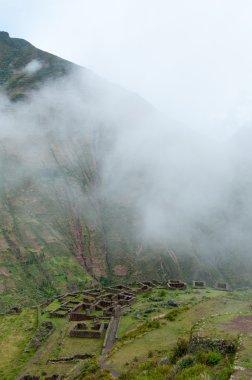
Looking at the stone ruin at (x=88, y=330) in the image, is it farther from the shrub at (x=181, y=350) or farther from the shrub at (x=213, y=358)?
the shrub at (x=213, y=358)

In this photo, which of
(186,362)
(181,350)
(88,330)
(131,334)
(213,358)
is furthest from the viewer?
(88,330)

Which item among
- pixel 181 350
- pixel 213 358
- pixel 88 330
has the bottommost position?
pixel 88 330

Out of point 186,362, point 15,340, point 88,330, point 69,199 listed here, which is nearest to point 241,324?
point 186,362

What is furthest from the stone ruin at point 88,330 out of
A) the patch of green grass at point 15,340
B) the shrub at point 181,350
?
the shrub at point 181,350

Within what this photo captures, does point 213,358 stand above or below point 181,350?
above

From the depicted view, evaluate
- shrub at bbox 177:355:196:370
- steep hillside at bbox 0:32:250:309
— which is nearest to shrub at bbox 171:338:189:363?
shrub at bbox 177:355:196:370

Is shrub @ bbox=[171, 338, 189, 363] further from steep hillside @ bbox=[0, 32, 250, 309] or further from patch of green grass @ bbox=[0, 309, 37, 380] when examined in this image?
steep hillside @ bbox=[0, 32, 250, 309]

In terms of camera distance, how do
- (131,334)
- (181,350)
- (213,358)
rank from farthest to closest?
(131,334), (181,350), (213,358)

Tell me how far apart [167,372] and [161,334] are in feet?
48.4

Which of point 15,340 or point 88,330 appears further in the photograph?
point 15,340

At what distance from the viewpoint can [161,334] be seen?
27.5 m

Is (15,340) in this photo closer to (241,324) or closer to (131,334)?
(131,334)

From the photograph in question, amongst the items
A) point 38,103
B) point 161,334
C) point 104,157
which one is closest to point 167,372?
point 161,334

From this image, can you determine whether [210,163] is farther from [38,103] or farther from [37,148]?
[38,103]
